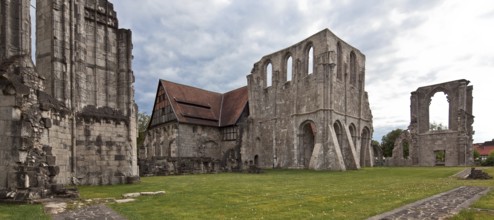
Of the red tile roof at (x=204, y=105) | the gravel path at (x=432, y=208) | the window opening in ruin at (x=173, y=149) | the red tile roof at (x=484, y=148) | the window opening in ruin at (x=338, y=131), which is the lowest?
the red tile roof at (x=484, y=148)

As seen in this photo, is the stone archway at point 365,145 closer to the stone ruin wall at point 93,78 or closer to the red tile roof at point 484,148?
the stone ruin wall at point 93,78

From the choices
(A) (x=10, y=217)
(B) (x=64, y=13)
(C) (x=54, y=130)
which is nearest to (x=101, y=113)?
(C) (x=54, y=130)

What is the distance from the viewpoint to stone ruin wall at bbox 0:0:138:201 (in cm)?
938

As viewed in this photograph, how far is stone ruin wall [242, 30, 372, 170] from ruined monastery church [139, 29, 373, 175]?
9cm

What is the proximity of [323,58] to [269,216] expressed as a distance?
1004 inches

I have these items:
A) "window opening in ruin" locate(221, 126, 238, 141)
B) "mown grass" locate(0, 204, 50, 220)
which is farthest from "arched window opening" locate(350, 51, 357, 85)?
"mown grass" locate(0, 204, 50, 220)

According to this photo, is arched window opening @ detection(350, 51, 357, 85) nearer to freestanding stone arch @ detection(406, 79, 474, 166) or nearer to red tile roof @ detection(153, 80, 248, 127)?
freestanding stone arch @ detection(406, 79, 474, 166)

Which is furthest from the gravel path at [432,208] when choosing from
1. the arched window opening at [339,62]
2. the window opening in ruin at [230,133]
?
the window opening in ruin at [230,133]

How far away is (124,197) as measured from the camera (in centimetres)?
1009

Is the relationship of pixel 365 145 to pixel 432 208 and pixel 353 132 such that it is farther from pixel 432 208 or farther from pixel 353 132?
pixel 432 208

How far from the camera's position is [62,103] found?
14.3 metres

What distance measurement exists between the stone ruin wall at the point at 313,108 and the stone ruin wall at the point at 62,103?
59.7ft

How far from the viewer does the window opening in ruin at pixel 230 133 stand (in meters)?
38.4

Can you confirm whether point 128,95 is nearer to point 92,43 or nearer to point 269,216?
point 92,43
